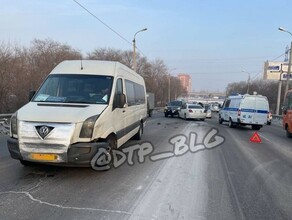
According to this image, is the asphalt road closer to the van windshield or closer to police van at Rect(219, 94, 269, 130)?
the van windshield

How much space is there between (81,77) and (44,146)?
7.92 ft

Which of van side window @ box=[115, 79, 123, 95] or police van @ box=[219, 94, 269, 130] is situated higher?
van side window @ box=[115, 79, 123, 95]

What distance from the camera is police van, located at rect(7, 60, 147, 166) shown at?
21.5 ft

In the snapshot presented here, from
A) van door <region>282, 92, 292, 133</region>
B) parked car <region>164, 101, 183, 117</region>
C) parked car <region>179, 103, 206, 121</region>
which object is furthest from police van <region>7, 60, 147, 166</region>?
parked car <region>164, 101, 183, 117</region>

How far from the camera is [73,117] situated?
22.0 feet

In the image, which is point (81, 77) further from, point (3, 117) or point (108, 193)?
point (3, 117)

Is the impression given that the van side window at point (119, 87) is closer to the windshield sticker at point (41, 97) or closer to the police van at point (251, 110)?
the windshield sticker at point (41, 97)

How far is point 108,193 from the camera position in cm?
594

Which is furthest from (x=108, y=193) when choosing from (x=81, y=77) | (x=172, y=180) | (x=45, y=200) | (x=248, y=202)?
(x=81, y=77)

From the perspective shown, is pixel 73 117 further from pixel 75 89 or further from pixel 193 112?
pixel 193 112

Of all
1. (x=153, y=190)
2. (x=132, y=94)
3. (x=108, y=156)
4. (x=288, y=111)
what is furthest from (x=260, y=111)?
(x=153, y=190)

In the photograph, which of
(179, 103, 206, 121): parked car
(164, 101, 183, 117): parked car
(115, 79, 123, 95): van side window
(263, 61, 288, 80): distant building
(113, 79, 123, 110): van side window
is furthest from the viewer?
(263, 61, 288, 80): distant building

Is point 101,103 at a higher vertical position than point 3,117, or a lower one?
higher

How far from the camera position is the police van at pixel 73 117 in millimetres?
6566
